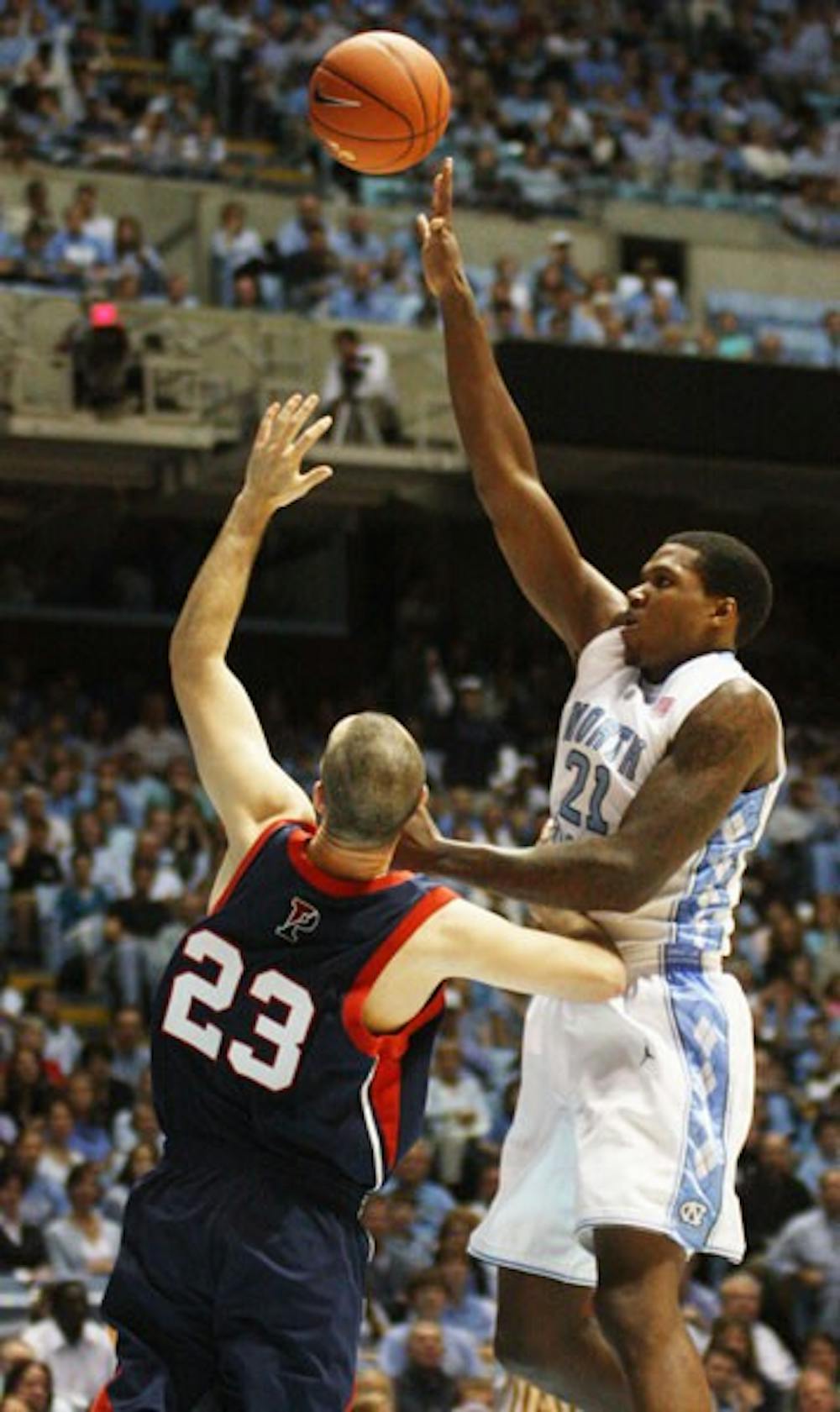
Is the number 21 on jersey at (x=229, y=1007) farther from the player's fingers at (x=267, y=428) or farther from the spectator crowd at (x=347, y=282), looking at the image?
the spectator crowd at (x=347, y=282)

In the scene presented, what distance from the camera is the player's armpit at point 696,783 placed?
492 cm

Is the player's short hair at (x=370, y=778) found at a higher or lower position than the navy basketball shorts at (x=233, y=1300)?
higher

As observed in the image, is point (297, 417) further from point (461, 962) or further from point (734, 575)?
point (461, 962)

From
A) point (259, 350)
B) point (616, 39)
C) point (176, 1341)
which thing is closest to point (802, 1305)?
point (176, 1341)

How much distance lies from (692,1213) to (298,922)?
3.95 feet

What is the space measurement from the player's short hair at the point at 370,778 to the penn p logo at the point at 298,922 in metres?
0.16

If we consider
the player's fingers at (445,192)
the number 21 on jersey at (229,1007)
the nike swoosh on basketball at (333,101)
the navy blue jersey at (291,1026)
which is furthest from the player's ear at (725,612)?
the nike swoosh on basketball at (333,101)

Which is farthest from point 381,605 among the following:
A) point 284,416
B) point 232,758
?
point 232,758

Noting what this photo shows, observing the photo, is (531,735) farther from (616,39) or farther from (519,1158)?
(519,1158)

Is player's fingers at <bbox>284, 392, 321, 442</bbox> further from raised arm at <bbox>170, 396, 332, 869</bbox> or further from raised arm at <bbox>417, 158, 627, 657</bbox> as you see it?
raised arm at <bbox>417, 158, 627, 657</bbox>

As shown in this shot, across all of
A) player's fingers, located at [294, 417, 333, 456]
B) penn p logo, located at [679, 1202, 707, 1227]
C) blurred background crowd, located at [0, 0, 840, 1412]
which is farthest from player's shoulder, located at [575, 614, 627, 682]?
blurred background crowd, located at [0, 0, 840, 1412]

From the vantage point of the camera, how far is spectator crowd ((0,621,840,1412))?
1036 centimetres

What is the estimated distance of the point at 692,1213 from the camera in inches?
197

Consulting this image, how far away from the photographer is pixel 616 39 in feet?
74.7
